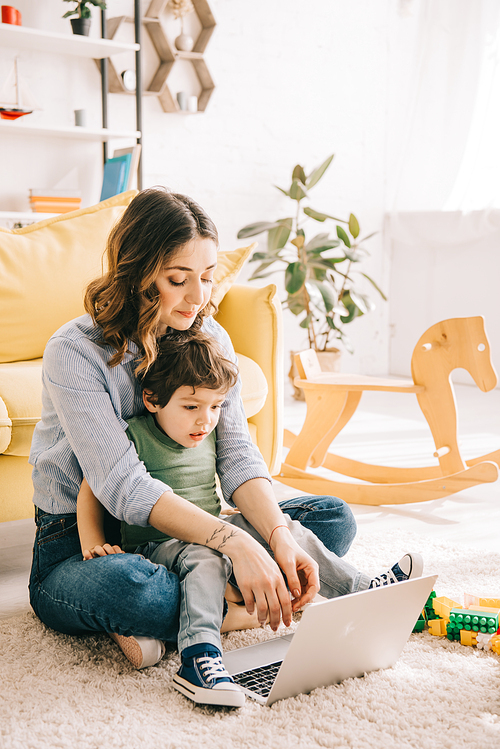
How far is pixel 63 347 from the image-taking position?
1162mm

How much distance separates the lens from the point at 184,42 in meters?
3.62

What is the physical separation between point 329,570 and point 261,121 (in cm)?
328

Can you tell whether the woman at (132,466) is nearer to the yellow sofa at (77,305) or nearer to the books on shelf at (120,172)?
the yellow sofa at (77,305)

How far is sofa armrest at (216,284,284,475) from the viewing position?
188 cm

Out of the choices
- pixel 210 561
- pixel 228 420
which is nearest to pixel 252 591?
pixel 210 561

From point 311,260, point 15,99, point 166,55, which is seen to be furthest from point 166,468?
point 166,55

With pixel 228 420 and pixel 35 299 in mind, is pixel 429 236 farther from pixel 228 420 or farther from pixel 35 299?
pixel 228 420

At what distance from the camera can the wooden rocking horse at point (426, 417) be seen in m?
2.01

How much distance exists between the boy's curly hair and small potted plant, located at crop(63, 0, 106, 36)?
246 centimetres

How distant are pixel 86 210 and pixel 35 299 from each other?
32cm

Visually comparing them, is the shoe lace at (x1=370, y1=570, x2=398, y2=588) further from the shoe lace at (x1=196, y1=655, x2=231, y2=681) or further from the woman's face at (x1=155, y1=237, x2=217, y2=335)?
the woman's face at (x1=155, y1=237, x2=217, y2=335)

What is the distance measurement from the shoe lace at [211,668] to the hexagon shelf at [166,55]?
3.09 meters

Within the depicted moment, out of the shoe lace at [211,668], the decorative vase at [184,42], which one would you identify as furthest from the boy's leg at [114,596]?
the decorative vase at [184,42]

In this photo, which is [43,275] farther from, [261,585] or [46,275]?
[261,585]
